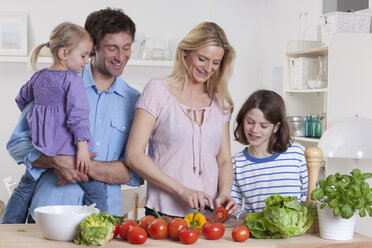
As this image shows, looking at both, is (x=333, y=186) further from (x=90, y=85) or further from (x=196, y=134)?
(x=90, y=85)

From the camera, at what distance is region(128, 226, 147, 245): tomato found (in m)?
1.48

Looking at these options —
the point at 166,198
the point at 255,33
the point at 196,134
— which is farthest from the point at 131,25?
the point at 255,33

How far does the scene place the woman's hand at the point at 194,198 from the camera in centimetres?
182

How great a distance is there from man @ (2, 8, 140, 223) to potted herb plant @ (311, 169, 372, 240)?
29.6 inches

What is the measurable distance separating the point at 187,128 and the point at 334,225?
0.64 metres

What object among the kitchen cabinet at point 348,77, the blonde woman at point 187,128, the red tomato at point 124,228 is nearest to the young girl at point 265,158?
the blonde woman at point 187,128

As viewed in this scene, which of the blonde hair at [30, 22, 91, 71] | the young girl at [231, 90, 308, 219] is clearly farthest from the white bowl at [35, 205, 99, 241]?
the young girl at [231, 90, 308, 219]

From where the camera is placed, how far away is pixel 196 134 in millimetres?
1964

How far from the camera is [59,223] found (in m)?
1.48

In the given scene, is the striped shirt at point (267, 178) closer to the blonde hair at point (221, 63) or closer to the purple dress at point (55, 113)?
the blonde hair at point (221, 63)

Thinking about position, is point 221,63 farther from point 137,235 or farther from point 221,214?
point 137,235

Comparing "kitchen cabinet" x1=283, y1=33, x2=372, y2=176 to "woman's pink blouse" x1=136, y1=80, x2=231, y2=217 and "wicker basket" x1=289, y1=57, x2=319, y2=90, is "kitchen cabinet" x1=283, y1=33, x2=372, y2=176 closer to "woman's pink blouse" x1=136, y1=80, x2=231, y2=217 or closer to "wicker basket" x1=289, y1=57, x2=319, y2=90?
"wicker basket" x1=289, y1=57, x2=319, y2=90

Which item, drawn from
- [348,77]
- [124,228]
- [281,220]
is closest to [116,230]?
[124,228]

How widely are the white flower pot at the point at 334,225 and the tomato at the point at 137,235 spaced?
55 centimetres
